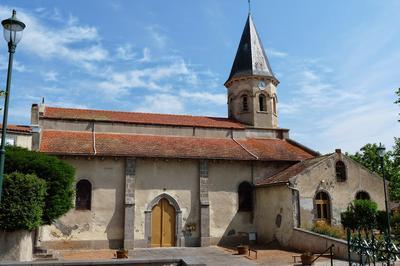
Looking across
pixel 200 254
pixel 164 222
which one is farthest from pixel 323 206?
pixel 164 222

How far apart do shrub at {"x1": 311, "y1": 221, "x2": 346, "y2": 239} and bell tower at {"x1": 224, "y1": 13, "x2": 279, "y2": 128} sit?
1045 cm

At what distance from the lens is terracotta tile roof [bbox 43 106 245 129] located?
24.8m

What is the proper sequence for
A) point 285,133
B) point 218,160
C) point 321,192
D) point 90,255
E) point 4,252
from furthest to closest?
point 285,133 → point 218,160 → point 321,192 → point 90,255 → point 4,252

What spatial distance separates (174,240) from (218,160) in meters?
5.27

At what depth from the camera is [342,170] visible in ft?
72.4

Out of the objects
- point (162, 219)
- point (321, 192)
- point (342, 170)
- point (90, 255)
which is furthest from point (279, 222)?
point (90, 255)

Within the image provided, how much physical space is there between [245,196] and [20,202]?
1353 cm

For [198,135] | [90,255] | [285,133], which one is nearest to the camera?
[90,255]

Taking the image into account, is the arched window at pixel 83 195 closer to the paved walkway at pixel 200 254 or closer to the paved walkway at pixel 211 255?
the paved walkway at pixel 211 255

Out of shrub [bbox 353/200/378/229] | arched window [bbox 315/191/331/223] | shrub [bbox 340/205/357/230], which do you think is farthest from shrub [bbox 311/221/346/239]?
shrub [bbox 353/200/378/229]

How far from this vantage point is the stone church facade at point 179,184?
20797 millimetres

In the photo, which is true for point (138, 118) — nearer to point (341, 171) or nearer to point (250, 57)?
point (250, 57)

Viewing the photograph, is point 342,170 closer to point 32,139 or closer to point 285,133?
point 285,133

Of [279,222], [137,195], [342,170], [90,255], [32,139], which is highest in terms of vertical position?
[32,139]
